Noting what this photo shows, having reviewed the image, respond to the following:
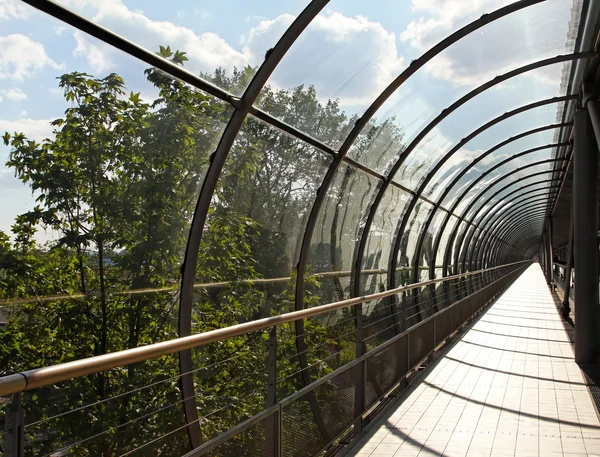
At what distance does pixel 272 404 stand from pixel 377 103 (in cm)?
398

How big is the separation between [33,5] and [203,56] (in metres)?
1.45

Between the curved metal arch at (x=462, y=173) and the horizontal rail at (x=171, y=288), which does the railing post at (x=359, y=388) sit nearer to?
the horizontal rail at (x=171, y=288)

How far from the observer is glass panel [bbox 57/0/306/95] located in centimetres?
332

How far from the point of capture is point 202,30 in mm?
4172

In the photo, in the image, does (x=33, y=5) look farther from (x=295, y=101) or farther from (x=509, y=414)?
(x=509, y=414)

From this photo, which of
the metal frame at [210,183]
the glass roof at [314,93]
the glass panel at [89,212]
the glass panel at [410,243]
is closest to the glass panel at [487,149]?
the glass roof at [314,93]

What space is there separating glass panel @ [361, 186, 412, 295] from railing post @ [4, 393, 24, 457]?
26.4 ft

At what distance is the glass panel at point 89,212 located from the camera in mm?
3217

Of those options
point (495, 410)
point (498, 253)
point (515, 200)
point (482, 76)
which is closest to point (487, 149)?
point (482, 76)

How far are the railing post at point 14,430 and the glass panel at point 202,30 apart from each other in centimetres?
225

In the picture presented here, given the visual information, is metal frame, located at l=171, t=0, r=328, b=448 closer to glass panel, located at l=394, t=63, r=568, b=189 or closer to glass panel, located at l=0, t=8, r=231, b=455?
glass panel, located at l=0, t=8, r=231, b=455

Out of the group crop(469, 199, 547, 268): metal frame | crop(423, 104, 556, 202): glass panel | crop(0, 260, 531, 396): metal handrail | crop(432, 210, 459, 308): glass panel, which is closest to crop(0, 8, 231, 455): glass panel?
crop(0, 260, 531, 396): metal handrail

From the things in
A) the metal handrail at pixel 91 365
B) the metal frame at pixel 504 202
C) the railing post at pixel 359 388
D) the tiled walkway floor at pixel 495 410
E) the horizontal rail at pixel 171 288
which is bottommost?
the tiled walkway floor at pixel 495 410

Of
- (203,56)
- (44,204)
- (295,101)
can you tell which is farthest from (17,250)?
(295,101)
